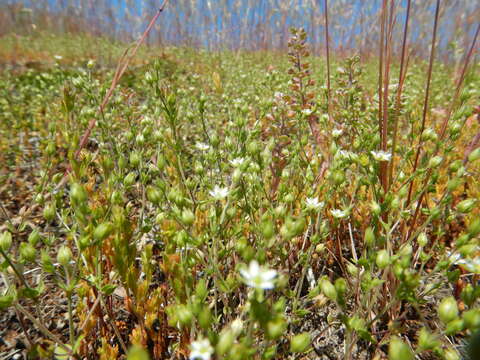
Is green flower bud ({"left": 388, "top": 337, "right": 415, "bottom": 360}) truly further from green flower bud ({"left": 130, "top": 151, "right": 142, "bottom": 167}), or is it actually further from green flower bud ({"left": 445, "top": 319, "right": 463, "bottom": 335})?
green flower bud ({"left": 130, "top": 151, "right": 142, "bottom": 167})

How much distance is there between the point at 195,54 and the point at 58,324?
5.75 metres

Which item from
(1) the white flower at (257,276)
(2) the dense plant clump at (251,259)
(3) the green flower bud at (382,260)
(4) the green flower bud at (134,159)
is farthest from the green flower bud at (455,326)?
(4) the green flower bud at (134,159)

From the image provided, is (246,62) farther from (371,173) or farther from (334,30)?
(371,173)

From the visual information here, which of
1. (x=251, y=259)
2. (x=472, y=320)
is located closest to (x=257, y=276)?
(x=251, y=259)

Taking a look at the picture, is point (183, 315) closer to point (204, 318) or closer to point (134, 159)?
point (204, 318)

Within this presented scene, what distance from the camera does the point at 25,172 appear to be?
8.14ft

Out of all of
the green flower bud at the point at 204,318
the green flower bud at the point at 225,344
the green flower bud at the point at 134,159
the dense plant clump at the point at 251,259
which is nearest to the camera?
the green flower bud at the point at 225,344

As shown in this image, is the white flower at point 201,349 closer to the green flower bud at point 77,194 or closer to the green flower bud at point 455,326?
the green flower bud at point 77,194

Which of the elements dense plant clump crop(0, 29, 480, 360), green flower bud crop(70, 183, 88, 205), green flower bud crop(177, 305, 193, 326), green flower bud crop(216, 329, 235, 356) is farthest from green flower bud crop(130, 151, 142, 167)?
green flower bud crop(216, 329, 235, 356)

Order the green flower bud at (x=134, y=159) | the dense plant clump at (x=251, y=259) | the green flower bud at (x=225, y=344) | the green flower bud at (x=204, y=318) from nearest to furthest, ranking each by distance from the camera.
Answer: the green flower bud at (x=225, y=344) < the green flower bud at (x=204, y=318) < the dense plant clump at (x=251, y=259) < the green flower bud at (x=134, y=159)

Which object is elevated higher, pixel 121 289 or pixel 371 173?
pixel 371 173

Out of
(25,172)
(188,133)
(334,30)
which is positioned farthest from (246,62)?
(25,172)

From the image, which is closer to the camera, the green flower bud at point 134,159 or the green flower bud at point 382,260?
the green flower bud at point 382,260

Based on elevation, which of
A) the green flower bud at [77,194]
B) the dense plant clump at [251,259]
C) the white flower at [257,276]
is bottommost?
the dense plant clump at [251,259]
